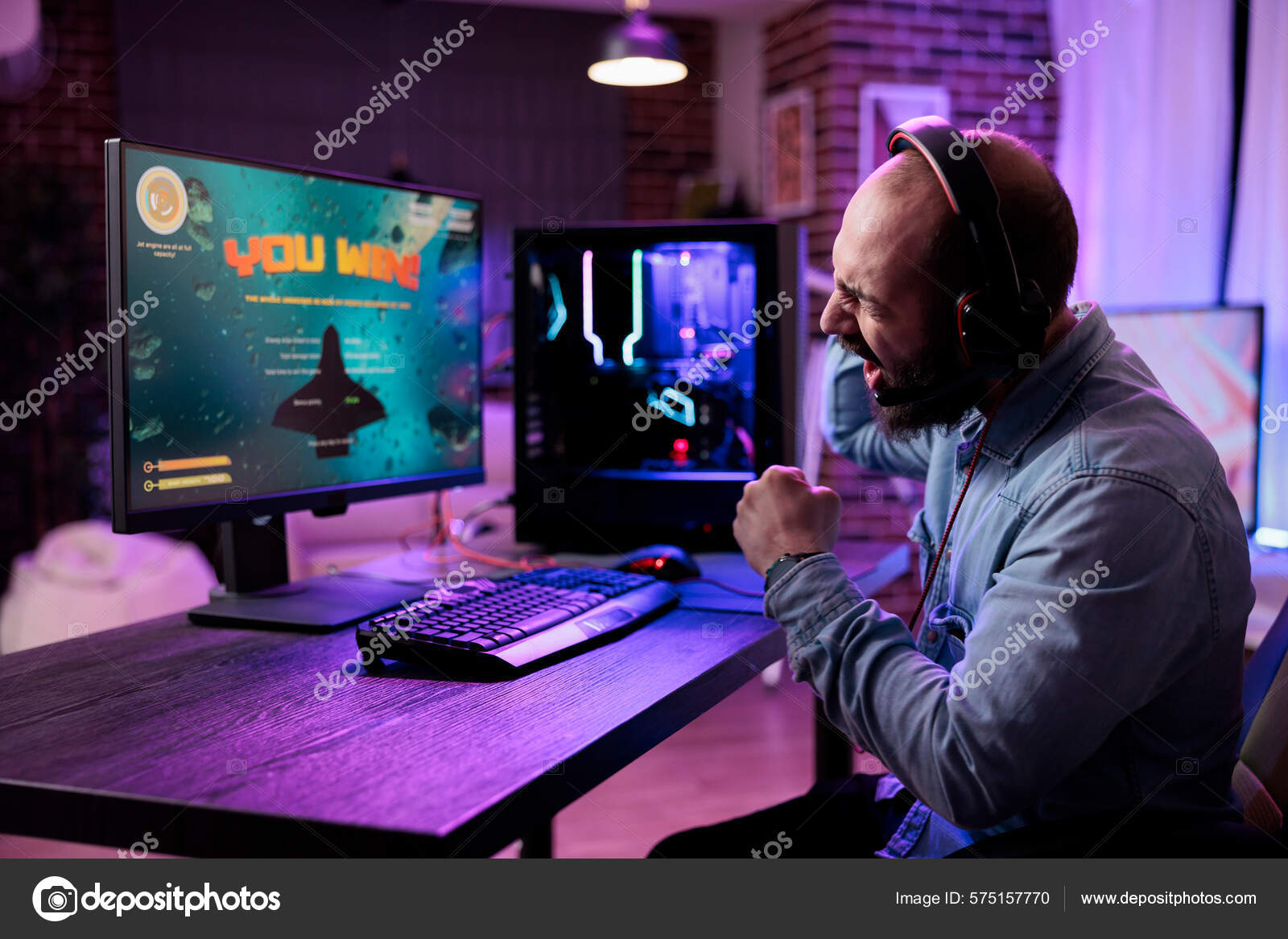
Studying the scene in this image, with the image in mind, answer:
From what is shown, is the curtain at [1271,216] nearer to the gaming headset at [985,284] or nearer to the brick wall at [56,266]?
the gaming headset at [985,284]

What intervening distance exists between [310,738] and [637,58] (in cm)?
373

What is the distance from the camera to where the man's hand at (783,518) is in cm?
99

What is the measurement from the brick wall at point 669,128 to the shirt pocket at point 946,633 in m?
5.10

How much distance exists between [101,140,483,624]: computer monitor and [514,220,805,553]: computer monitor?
0.17 meters

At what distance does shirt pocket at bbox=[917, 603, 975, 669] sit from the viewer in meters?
1.00

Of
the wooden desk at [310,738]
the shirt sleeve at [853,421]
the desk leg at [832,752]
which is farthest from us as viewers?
the desk leg at [832,752]

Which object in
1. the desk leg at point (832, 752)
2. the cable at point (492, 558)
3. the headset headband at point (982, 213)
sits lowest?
the desk leg at point (832, 752)

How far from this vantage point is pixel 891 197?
91 cm

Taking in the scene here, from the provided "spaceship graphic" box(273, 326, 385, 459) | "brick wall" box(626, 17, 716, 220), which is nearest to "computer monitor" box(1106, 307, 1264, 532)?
"spaceship graphic" box(273, 326, 385, 459)

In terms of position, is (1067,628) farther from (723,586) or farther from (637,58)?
(637,58)

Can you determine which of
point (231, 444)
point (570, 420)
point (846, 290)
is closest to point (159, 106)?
point (570, 420)

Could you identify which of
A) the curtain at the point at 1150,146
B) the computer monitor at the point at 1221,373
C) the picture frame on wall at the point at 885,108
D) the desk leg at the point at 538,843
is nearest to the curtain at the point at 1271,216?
the curtain at the point at 1150,146

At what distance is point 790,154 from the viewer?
4988mm
